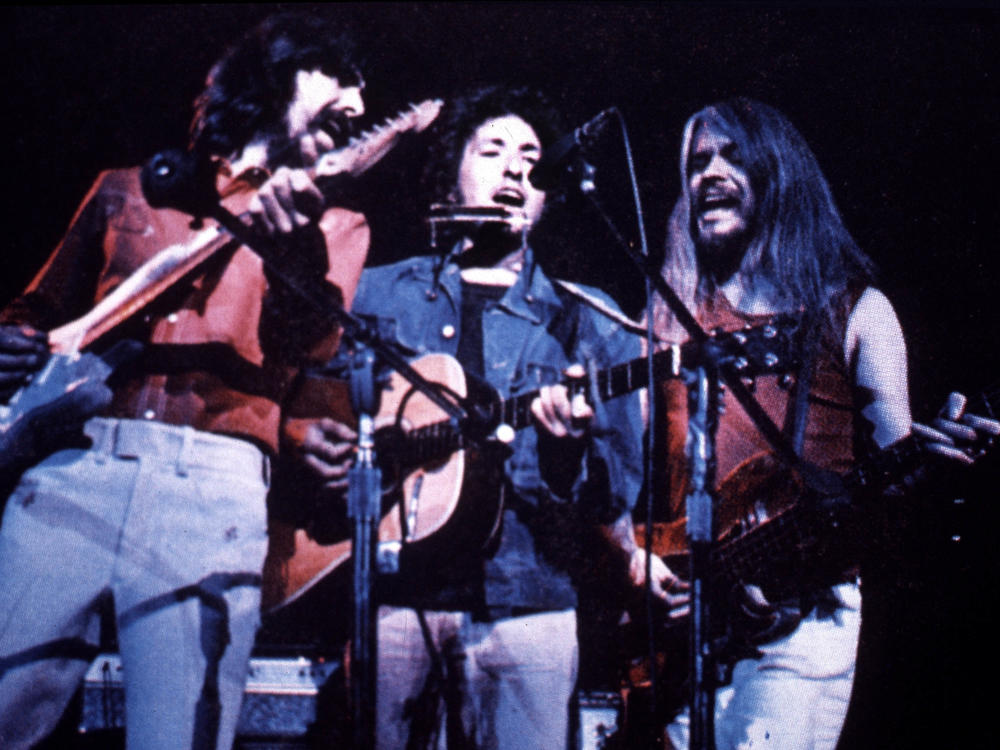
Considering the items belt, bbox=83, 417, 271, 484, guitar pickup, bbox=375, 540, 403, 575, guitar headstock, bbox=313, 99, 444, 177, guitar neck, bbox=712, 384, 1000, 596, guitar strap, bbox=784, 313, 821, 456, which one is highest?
guitar headstock, bbox=313, 99, 444, 177

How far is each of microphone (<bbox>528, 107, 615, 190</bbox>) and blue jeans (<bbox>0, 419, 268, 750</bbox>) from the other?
892 mm

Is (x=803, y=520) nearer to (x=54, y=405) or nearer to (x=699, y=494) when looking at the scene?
(x=699, y=494)

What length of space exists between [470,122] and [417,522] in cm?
113

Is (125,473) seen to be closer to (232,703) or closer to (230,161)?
(232,703)

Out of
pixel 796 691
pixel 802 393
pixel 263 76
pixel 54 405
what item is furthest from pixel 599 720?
pixel 263 76

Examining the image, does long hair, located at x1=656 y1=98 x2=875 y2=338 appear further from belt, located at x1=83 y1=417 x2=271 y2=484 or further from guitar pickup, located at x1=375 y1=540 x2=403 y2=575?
belt, located at x1=83 y1=417 x2=271 y2=484

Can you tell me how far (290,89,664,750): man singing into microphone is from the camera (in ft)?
6.10

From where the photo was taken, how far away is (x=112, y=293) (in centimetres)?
207

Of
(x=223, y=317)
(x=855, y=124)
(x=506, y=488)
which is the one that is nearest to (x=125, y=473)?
(x=223, y=317)

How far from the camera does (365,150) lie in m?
2.14

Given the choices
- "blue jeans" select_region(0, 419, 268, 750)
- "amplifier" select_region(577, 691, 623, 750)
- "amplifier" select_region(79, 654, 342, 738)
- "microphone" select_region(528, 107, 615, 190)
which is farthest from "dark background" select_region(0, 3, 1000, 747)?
"amplifier" select_region(79, 654, 342, 738)

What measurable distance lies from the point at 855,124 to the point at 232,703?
2.11m

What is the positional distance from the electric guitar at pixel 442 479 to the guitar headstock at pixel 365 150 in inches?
21.7

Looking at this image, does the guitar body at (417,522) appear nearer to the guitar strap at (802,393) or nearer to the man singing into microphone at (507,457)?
the man singing into microphone at (507,457)
